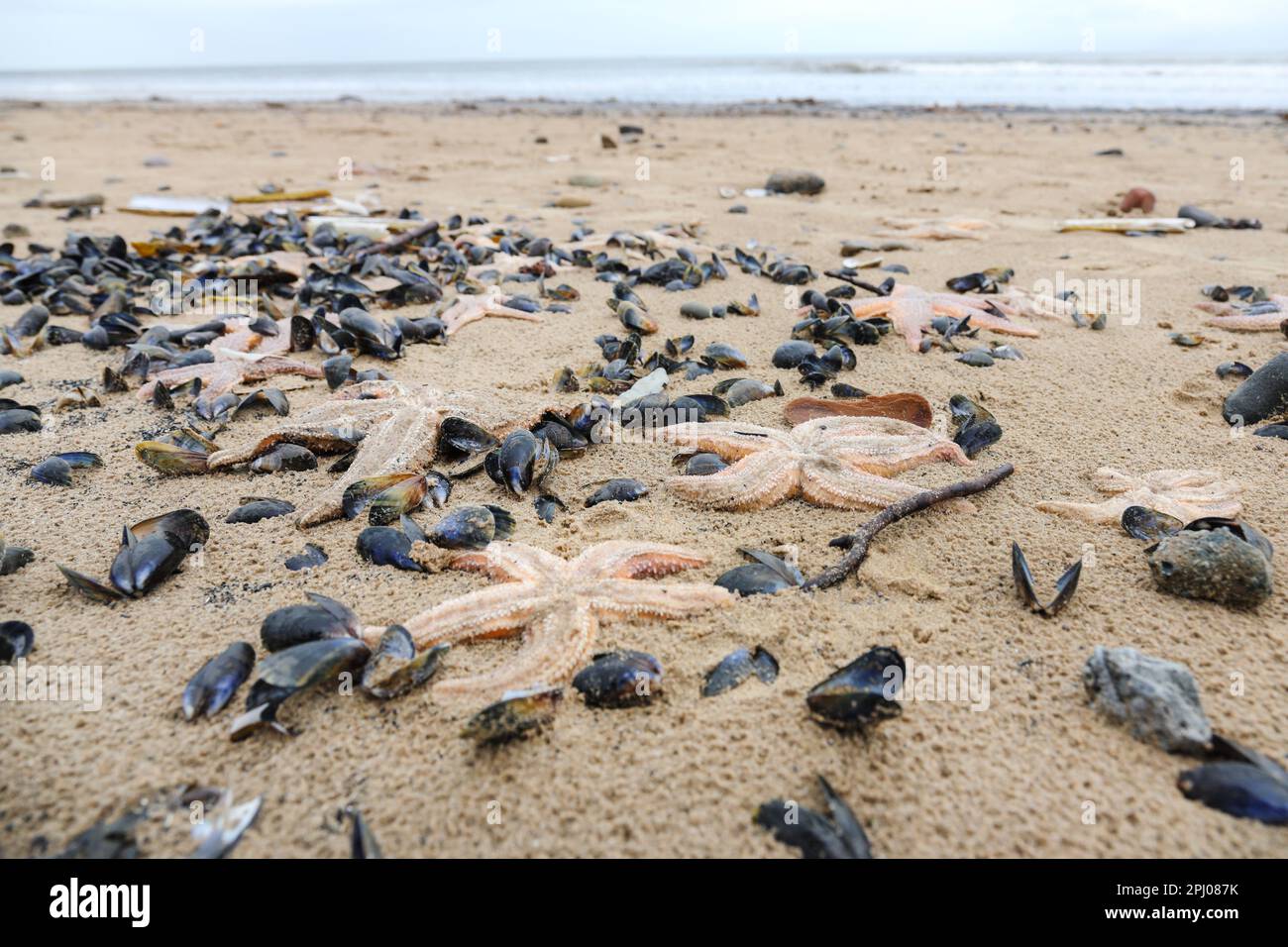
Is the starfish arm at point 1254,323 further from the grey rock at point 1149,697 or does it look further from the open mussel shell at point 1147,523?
the grey rock at point 1149,697

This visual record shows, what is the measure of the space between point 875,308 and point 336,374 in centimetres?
345

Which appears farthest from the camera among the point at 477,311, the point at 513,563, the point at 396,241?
the point at 396,241

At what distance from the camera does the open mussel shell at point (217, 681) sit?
2.02m

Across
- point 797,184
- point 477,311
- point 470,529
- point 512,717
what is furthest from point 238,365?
point 797,184

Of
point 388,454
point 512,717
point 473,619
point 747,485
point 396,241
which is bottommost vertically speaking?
point 512,717

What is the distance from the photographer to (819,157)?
14.4 metres

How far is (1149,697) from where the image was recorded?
1.92 meters

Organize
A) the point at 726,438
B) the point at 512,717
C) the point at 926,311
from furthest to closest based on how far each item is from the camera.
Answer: the point at 926,311 < the point at 726,438 < the point at 512,717

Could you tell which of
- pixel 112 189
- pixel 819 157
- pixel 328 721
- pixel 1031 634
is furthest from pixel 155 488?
pixel 819 157

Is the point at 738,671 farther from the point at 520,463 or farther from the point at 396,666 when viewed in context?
the point at 520,463

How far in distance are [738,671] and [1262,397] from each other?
3.29m

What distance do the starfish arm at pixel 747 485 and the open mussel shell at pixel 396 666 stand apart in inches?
48.5

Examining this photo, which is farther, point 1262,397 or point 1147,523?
point 1262,397
